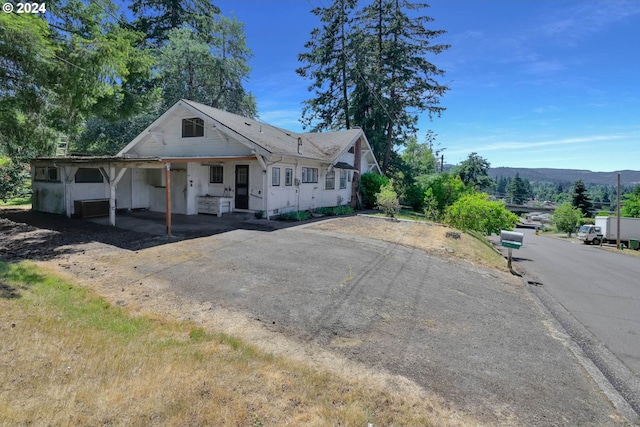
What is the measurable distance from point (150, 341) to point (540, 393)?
469 centimetres

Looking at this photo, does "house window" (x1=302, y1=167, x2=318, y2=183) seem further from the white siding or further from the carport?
the carport

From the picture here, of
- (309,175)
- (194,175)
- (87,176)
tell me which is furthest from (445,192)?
(87,176)

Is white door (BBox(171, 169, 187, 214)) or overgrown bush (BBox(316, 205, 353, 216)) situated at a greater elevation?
white door (BBox(171, 169, 187, 214))

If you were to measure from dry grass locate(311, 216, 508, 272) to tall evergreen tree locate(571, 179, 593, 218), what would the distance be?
186ft

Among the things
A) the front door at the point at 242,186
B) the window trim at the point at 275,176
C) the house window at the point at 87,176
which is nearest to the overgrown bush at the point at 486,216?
the window trim at the point at 275,176

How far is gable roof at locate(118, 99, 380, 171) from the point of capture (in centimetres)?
1365

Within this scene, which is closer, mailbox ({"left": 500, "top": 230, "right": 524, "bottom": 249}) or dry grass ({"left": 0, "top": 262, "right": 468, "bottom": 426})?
dry grass ({"left": 0, "top": 262, "right": 468, "bottom": 426})

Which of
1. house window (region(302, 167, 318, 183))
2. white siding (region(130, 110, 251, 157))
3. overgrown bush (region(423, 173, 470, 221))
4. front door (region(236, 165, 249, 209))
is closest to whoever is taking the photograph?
white siding (region(130, 110, 251, 157))

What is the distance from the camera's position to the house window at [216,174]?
15.4m

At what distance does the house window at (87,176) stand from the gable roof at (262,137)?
10.2ft

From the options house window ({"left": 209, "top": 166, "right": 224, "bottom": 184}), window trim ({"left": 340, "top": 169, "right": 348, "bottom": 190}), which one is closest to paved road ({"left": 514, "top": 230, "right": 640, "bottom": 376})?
window trim ({"left": 340, "top": 169, "right": 348, "bottom": 190})

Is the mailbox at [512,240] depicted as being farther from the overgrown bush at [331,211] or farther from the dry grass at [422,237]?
the overgrown bush at [331,211]

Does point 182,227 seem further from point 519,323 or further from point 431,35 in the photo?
point 431,35

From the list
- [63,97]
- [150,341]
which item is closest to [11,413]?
[150,341]
